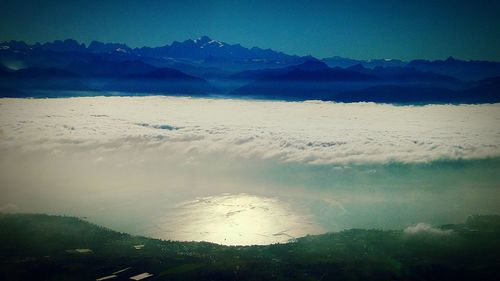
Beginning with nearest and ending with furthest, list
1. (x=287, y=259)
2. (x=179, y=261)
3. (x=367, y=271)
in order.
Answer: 1. (x=367, y=271)
2. (x=179, y=261)
3. (x=287, y=259)

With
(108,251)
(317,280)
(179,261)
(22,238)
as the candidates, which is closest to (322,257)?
(317,280)

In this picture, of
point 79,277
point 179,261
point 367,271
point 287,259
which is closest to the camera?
point 79,277

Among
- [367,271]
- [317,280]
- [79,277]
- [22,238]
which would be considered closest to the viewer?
[79,277]

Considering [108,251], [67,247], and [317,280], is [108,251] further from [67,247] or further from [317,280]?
[317,280]

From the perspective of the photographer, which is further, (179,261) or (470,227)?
(470,227)

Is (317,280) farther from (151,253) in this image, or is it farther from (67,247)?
(67,247)

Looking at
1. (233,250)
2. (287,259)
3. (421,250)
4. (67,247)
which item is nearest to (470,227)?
(421,250)
